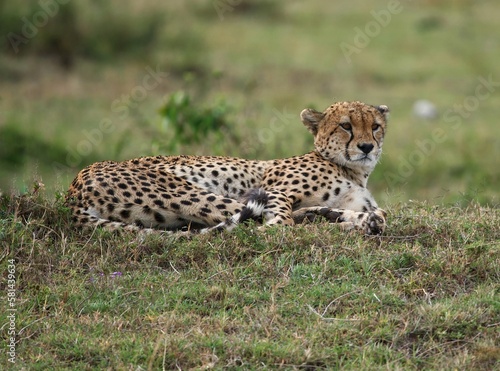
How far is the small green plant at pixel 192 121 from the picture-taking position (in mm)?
8531

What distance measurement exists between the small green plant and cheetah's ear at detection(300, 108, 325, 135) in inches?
90.2

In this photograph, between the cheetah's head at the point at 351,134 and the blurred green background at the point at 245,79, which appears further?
the blurred green background at the point at 245,79

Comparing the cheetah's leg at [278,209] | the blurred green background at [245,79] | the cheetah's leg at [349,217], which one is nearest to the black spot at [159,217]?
the cheetah's leg at [278,209]

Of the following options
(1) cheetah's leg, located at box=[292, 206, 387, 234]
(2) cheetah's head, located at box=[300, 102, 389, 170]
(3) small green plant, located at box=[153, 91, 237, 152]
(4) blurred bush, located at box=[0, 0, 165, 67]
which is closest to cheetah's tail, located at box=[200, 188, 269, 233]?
(1) cheetah's leg, located at box=[292, 206, 387, 234]

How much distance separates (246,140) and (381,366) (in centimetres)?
492

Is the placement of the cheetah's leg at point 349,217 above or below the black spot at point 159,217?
above

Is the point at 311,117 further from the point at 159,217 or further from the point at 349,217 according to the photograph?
the point at 159,217

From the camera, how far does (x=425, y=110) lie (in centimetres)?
1220

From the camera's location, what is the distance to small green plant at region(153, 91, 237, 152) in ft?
28.0

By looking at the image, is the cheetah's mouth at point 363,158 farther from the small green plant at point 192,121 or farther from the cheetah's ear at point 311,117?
the small green plant at point 192,121

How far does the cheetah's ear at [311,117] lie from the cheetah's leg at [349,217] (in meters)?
0.81

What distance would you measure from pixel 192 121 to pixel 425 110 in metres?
4.53

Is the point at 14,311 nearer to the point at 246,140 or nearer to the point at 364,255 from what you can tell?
the point at 364,255

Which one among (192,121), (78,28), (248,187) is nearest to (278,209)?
(248,187)
